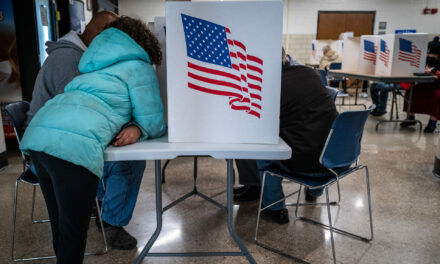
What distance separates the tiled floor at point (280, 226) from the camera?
1.84m

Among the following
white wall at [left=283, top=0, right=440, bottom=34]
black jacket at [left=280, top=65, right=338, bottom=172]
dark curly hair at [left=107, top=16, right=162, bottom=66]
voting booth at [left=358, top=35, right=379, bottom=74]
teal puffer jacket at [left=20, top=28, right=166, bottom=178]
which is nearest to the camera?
teal puffer jacket at [left=20, top=28, right=166, bottom=178]

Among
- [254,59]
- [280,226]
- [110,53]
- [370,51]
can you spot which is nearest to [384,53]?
[370,51]

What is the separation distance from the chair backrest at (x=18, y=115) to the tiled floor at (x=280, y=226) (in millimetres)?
629

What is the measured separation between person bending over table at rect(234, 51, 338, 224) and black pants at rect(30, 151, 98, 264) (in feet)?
3.57

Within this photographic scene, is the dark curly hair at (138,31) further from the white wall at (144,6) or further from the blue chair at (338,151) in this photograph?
the white wall at (144,6)

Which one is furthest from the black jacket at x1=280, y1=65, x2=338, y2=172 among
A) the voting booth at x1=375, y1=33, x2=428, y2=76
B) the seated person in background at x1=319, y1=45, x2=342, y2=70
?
the seated person in background at x1=319, y1=45, x2=342, y2=70

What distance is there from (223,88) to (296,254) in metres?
1.05

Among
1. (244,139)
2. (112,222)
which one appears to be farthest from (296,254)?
(112,222)

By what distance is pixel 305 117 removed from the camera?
1.93m

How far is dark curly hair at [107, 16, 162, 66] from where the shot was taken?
4.48 ft

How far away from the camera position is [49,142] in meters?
1.12

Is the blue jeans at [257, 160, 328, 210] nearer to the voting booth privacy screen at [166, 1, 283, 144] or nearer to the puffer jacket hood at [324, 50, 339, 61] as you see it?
the voting booth privacy screen at [166, 1, 283, 144]

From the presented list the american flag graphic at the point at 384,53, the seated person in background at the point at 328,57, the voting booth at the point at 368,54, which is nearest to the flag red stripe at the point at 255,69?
the american flag graphic at the point at 384,53

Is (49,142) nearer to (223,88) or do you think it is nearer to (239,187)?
(223,88)
